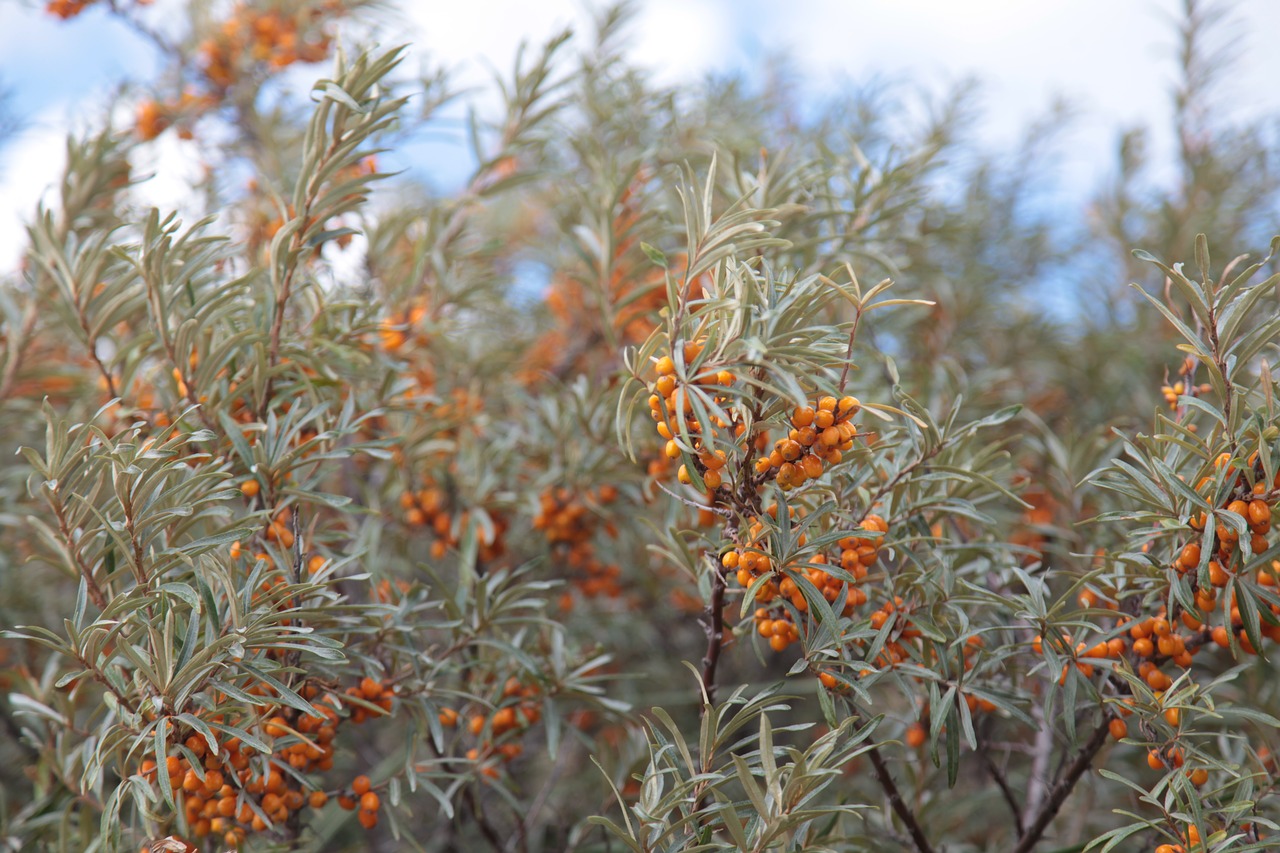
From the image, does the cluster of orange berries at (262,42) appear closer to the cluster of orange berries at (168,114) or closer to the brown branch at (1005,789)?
the cluster of orange berries at (168,114)

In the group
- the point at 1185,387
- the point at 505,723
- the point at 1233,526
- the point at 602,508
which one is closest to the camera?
the point at 1233,526

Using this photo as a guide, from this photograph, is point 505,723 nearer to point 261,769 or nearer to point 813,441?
point 261,769

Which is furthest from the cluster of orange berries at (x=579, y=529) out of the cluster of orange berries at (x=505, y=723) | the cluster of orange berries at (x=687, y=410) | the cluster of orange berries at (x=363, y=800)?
the cluster of orange berries at (x=687, y=410)

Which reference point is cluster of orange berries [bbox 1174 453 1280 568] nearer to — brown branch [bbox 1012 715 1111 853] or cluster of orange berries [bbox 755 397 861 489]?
brown branch [bbox 1012 715 1111 853]

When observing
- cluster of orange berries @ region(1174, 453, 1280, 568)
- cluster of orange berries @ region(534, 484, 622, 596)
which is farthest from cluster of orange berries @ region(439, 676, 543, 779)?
cluster of orange berries @ region(1174, 453, 1280, 568)

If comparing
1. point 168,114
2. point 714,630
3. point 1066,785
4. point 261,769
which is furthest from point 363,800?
point 168,114

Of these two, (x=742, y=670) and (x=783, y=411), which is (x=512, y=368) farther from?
(x=783, y=411)
